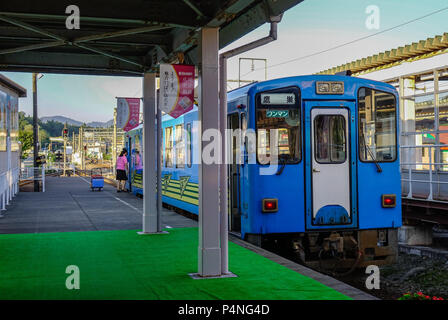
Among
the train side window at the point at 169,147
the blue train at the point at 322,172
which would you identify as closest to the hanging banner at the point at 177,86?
the blue train at the point at 322,172

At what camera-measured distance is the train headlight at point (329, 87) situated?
9.21 m

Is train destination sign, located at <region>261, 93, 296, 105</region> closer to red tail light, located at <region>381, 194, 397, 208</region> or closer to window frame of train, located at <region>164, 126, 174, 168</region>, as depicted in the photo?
red tail light, located at <region>381, 194, 397, 208</region>

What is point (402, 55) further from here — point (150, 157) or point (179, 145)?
point (150, 157)

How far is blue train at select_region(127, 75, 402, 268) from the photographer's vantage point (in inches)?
356

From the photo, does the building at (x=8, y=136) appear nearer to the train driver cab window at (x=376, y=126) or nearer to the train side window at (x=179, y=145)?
the train side window at (x=179, y=145)

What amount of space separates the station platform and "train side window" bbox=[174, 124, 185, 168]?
5.22 ft

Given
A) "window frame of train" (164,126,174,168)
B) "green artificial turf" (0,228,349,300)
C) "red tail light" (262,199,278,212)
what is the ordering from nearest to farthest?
"green artificial turf" (0,228,349,300), "red tail light" (262,199,278,212), "window frame of train" (164,126,174,168)

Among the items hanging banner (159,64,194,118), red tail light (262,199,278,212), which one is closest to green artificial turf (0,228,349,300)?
red tail light (262,199,278,212)

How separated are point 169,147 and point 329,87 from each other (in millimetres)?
7533

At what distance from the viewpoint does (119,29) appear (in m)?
9.38

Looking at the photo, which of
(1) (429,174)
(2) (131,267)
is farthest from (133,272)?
(1) (429,174)

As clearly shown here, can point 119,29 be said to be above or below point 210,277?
above

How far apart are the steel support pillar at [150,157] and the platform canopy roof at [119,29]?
431mm
